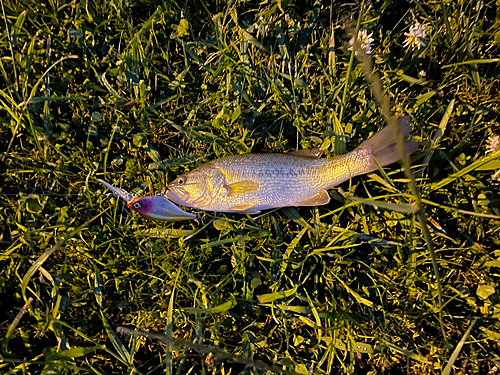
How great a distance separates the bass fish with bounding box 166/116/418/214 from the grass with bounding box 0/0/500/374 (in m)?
0.19

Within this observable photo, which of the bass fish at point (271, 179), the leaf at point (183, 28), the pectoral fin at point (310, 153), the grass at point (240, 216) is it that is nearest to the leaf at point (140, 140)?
the grass at point (240, 216)

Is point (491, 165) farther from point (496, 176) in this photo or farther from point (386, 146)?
point (386, 146)

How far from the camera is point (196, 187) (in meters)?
2.94

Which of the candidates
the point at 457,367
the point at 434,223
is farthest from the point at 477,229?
the point at 457,367

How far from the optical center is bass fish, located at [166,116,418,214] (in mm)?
2865

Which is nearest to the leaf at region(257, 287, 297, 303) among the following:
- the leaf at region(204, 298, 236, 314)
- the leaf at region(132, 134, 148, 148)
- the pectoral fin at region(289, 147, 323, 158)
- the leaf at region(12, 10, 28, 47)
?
the leaf at region(204, 298, 236, 314)

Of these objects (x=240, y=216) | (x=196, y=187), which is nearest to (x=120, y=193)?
(x=196, y=187)

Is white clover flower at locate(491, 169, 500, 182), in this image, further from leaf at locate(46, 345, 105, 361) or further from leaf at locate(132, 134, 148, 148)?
leaf at locate(46, 345, 105, 361)

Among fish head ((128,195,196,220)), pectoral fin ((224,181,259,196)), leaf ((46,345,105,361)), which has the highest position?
pectoral fin ((224,181,259,196))

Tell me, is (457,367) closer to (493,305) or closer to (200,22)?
(493,305)

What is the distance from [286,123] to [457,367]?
2692 millimetres

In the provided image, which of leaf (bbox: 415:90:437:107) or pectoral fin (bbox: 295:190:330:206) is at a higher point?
leaf (bbox: 415:90:437:107)

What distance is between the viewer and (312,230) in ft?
9.96

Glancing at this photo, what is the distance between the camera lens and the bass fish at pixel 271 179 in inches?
113
